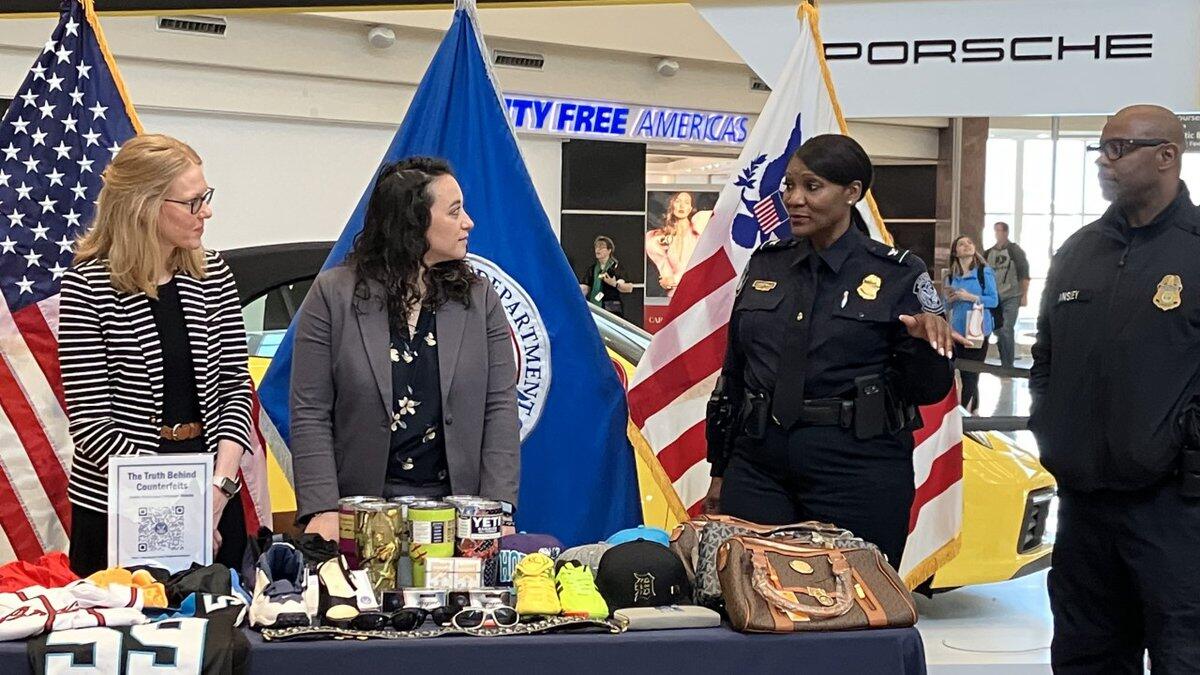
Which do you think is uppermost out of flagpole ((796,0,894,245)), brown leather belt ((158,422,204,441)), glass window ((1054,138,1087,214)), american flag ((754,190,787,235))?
glass window ((1054,138,1087,214))

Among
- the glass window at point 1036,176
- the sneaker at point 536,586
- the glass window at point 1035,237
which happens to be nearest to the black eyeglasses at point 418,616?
the sneaker at point 536,586

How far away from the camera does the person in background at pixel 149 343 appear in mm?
2615

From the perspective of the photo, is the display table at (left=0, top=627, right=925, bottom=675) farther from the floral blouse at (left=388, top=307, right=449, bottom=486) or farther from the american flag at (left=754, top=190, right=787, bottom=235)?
the american flag at (left=754, top=190, right=787, bottom=235)

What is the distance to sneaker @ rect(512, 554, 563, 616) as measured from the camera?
7.14 feet

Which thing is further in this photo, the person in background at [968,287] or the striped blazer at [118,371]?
the person in background at [968,287]

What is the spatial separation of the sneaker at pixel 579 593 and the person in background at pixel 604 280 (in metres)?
9.59

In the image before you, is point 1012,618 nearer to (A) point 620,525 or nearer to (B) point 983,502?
(B) point 983,502

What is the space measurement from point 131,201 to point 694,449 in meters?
1.64

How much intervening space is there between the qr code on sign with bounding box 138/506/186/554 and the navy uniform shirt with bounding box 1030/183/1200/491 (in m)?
1.83

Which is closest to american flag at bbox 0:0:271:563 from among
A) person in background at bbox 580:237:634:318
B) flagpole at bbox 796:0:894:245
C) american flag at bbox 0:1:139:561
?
american flag at bbox 0:1:139:561

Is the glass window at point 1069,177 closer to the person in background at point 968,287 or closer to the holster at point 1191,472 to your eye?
the person in background at point 968,287

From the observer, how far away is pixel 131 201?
2.66 metres

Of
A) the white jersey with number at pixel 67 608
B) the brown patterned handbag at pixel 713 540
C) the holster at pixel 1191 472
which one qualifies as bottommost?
the white jersey with number at pixel 67 608

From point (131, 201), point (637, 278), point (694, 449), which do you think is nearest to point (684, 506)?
point (694, 449)
